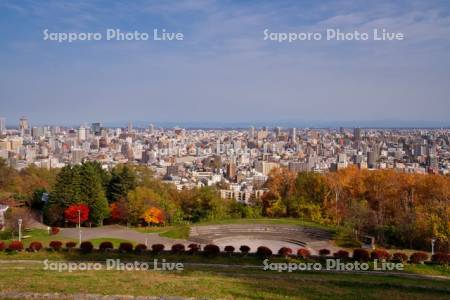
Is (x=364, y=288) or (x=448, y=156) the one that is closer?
(x=364, y=288)

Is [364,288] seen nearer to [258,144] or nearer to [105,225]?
[105,225]

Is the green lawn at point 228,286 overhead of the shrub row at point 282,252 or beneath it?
overhead

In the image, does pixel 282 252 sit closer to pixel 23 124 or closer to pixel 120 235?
pixel 120 235

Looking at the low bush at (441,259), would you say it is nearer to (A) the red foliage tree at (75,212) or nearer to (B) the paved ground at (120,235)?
(B) the paved ground at (120,235)

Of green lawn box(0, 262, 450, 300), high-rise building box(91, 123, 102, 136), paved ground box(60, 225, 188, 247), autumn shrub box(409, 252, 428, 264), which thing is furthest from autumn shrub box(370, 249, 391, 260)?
high-rise building box(91, 123, 102, 136)

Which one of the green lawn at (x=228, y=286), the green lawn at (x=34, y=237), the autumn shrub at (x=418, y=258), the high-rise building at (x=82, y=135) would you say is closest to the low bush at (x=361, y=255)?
the autumn shrub at (x=418, y=258)

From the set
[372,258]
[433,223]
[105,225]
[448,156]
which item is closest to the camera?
[372,258]

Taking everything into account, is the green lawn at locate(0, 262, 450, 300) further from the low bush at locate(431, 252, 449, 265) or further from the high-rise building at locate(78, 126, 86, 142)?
the high-rise building at locate(78, 126, 86, 142)

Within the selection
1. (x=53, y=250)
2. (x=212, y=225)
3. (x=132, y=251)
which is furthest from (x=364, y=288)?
(x=212, y=225)
